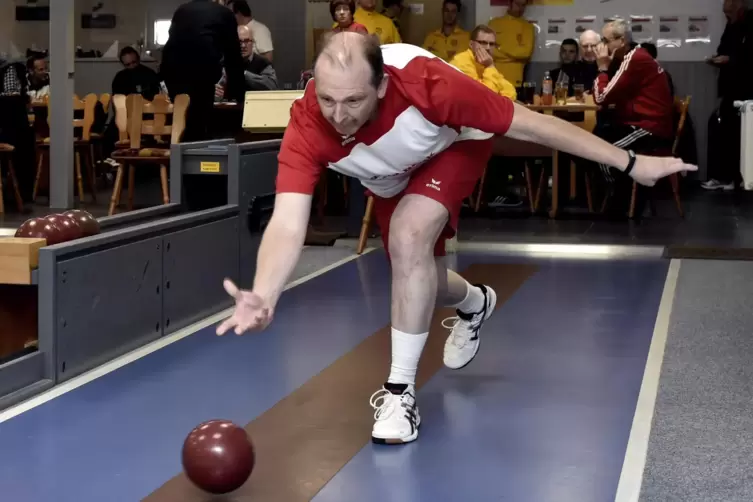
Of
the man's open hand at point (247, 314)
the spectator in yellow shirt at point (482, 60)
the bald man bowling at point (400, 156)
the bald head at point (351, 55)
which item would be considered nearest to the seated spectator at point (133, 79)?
the spectator in yellow shirt at point (482, 60)

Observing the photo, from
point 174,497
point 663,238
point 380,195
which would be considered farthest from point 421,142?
point 663,238

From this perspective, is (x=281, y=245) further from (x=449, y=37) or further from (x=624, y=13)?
(x=624, y=13)

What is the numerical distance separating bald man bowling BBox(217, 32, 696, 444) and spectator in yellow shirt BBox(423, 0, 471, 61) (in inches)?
314

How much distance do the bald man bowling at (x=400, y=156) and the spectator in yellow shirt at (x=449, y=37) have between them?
26.2 feet

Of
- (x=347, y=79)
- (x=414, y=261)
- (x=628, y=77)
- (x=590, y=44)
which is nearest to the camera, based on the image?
(x=347, y=79)

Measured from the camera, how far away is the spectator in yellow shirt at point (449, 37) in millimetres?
10977

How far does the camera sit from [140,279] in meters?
4.03

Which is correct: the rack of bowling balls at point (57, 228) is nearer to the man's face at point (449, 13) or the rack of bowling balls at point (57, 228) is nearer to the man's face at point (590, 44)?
the man's face at point (590, 44)

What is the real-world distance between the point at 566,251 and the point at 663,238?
82cm

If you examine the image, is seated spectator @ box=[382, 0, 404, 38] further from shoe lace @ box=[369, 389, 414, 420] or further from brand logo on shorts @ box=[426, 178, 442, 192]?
shoe lace @ box=[369, 389, 414, 420]

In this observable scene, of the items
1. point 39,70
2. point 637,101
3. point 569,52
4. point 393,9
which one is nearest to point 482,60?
point 637,101

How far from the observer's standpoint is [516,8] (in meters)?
11.2

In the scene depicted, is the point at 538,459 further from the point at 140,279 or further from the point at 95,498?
the point at 140,279

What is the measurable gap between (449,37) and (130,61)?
3.18m
